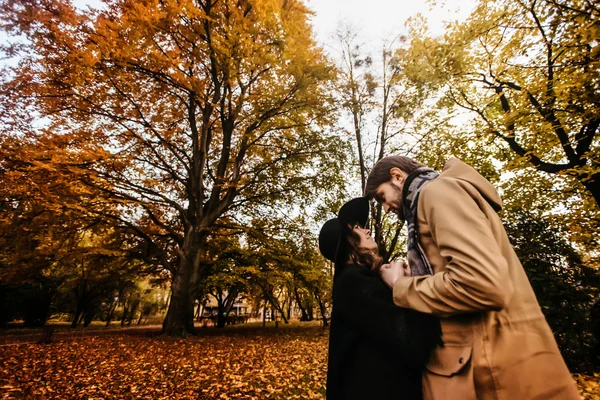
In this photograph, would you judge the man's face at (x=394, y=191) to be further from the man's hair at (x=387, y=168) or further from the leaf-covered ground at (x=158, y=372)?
the leaf-covered ground at (x=158, y=372)

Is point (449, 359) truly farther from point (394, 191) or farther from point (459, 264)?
point (394, 191)

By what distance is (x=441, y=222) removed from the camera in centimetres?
124

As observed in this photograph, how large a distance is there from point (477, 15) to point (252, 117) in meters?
9.06

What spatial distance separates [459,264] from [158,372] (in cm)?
763

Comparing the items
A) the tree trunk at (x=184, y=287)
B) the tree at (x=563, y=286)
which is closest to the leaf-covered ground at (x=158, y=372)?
the tree at (x=563, y=286)

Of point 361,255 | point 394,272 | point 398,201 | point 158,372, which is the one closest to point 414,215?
point 398,201

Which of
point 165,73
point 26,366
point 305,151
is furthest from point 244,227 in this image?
point 26,366

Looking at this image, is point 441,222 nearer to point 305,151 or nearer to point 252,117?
point 305,151

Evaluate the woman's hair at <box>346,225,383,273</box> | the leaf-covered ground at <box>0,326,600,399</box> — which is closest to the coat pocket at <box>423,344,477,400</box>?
the woman's hair at <box>346,225,383,273</box>

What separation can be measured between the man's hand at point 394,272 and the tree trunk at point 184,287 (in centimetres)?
1157

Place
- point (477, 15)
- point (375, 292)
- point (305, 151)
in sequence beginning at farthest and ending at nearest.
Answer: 1. point (305, 151)
2. point (477, 15)
3. point (375, 292)

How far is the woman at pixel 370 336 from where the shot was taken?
141 centimetres

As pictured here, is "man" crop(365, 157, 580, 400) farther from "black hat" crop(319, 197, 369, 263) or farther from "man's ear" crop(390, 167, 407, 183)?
"black hat" crop(319, 197, 369, 263)

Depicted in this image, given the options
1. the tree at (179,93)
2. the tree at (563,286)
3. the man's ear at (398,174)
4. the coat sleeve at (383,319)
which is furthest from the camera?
the tree at (179,93)
